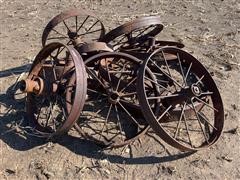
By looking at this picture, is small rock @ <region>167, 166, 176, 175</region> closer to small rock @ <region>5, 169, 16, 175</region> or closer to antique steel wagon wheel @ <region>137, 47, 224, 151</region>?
antique steel wagon wheel @ <region>137, 47, 224, 151</region>

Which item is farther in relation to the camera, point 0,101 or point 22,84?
point 0,101

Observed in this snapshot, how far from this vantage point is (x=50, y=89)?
5012mm

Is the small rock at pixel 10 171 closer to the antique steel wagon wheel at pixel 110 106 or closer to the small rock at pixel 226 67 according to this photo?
the antique steel wagon wheel at pixel 110 106

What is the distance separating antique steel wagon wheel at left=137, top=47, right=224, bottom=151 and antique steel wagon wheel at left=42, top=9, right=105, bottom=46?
3.89 feet

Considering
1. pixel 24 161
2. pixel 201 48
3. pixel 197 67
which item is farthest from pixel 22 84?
pixel 201 48

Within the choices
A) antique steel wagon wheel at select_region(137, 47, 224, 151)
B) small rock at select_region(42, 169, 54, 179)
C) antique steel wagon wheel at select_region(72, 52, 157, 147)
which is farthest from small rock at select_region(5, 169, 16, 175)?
antique steel wagon wheel at select_region(137, 47, 224, 151)

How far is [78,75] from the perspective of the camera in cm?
450

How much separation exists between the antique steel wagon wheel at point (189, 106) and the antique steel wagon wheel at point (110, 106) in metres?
0.22

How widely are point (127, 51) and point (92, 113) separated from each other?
3.02 feet

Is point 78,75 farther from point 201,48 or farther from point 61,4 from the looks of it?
point 61,4

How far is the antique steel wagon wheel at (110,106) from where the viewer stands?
4914 millimetres

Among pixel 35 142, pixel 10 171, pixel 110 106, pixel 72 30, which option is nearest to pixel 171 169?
pixel 110 106

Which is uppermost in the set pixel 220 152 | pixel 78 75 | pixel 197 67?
pixel 78 75

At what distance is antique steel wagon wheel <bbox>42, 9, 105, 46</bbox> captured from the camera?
5723 millimetres
